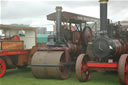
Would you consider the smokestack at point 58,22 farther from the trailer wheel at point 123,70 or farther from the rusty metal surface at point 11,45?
the trailer wheel at point 123,70

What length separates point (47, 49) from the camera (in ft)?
22.6

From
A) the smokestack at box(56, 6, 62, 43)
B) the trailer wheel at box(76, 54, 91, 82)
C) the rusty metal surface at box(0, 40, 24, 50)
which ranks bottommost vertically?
the trailer wheel at box(76, 54, 91, 82)

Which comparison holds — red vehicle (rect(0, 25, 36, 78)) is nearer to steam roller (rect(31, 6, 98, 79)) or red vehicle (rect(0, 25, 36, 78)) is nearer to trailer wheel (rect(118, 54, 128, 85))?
steam roller (rect(31, 6, 98, 79))

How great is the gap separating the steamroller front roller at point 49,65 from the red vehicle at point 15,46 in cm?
127

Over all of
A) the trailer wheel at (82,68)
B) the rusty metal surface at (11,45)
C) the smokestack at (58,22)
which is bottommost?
the trailer wheel at (82,68)

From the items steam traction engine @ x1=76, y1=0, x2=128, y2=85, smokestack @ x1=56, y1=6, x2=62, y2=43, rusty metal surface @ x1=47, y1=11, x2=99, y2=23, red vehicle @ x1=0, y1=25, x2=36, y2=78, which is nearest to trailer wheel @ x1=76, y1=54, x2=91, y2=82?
steam traction engine @ x1=76, y1=0, x2=128, y2=85

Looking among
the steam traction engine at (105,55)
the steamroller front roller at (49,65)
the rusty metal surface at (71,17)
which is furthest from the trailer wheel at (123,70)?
the rusty metal surface at (71,17)

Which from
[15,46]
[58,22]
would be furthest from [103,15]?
[15,46]

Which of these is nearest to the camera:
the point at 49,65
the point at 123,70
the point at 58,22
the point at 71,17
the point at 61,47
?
the point at 123,70

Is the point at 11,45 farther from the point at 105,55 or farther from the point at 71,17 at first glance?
the point at 105,55

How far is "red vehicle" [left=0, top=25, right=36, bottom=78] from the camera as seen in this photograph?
7259 millimetres

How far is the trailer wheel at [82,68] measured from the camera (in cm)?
599

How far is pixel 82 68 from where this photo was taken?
6.21 meters

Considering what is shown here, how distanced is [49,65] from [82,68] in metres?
1.01
